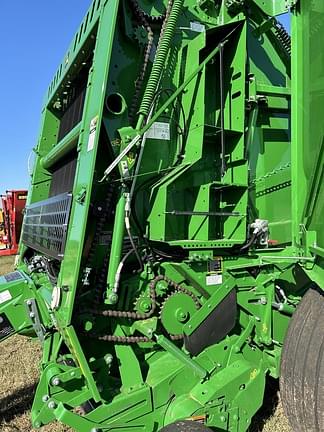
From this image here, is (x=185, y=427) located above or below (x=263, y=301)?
below

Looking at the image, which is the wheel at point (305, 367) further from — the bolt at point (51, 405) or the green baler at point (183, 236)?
the bolt at point (51, 405)

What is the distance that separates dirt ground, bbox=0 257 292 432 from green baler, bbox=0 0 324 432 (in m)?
0.56

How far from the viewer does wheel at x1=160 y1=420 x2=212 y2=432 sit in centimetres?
231

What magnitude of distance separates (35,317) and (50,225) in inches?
26.2

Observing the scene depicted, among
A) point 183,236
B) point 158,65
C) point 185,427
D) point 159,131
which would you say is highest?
point 158,65

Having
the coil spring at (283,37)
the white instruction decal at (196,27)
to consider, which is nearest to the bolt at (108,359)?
the white instruction decal at (196,27)

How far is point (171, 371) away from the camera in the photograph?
2.63m

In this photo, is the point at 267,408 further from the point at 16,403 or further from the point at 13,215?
the point at 13,215

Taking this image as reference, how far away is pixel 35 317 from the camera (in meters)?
3.17

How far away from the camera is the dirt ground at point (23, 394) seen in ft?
10.4

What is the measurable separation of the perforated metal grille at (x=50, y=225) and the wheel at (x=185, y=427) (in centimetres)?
115

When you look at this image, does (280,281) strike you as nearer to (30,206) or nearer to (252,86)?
(252,86)

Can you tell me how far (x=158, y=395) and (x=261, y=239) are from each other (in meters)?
1.22

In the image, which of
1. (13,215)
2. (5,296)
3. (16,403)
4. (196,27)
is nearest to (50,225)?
(5,296)
